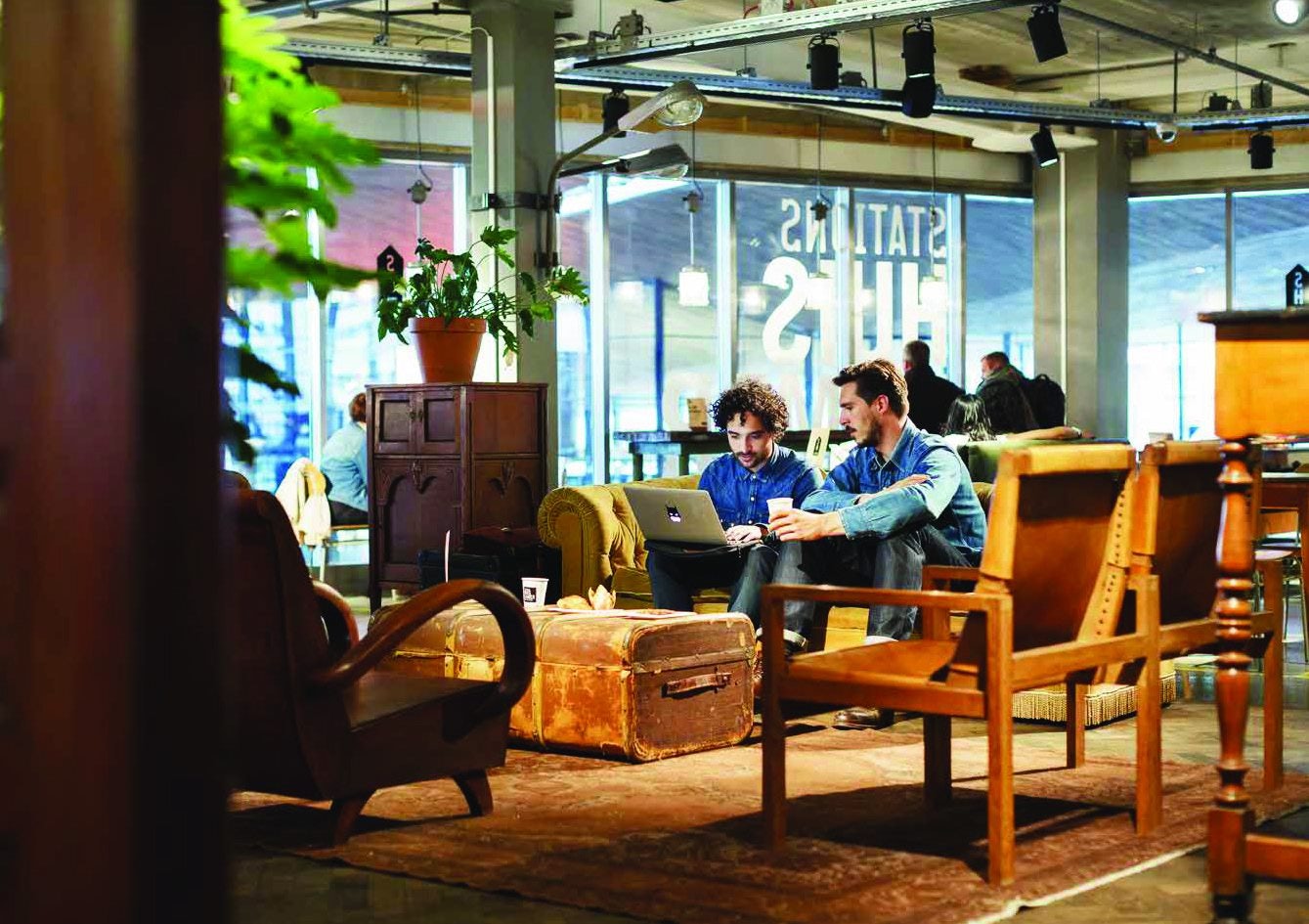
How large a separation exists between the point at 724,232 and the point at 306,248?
12307mm

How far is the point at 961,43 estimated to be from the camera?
1280cm

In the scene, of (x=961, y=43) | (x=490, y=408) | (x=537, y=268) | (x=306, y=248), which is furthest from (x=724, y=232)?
(x=306, y=248)

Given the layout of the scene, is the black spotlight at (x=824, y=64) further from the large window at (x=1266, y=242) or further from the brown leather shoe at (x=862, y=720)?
the large window at (x=1266, y=242)

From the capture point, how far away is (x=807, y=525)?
18.0ft

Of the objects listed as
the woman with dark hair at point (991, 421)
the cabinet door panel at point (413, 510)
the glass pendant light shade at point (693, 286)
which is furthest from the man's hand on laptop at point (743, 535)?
the glass pendant light shade at point (693, 286)

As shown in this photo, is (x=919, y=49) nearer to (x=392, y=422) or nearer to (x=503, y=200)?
(x=503, y=200)

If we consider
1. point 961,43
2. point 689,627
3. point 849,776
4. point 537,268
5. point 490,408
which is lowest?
point 849,776

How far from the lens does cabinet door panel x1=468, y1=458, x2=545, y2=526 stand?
8.39 metres

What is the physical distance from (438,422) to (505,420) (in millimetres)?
343

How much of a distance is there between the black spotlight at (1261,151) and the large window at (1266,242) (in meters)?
1.64

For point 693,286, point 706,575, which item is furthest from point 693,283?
point 706,575

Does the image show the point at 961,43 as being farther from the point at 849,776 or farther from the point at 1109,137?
the point at 849,776

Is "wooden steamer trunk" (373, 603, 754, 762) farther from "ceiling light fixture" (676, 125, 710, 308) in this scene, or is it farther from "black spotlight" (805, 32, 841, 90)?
"ceiling light fixture" (676, 125, 710, 308)

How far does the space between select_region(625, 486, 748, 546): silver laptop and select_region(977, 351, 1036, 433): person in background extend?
18.5 feet
